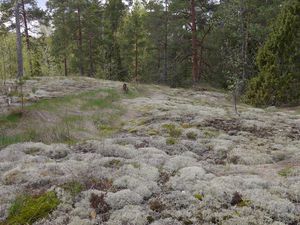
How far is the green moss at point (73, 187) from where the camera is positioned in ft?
22.7

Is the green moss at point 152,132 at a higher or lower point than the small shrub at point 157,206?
higher

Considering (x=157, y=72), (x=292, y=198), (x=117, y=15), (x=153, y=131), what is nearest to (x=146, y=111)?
(x=153, y=131)

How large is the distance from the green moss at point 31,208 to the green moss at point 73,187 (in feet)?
1.11

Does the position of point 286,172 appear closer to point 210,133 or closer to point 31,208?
point 210,133

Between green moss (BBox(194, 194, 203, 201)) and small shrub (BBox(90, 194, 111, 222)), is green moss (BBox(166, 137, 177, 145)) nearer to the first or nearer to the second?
green moss (BBox(194, 194, 203, 201))

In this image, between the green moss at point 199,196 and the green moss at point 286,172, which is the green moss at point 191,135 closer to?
the green moss at point 286,172

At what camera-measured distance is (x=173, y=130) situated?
12.6 m

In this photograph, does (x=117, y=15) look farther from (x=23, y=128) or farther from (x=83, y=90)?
(x=23, y=128)

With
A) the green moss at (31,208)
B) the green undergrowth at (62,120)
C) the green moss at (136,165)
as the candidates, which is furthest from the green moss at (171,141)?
the green moss at (31,208)

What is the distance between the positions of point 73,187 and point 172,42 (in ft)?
99.9

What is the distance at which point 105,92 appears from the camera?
63.8ft

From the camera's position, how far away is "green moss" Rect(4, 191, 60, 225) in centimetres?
596

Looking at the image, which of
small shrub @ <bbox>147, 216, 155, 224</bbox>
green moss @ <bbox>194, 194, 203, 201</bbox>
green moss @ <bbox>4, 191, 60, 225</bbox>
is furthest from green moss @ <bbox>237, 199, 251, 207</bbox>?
green moss @ <bbox>4, 191, 60, 225</bbox>

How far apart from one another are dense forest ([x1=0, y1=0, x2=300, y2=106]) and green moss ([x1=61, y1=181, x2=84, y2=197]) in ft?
48.0
